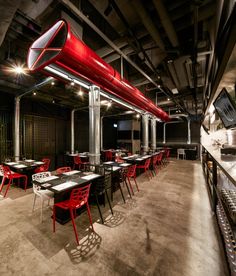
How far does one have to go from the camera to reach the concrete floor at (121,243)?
1.59 meters

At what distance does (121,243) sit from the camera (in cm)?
196

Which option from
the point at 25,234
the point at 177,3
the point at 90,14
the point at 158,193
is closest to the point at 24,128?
the point at 25,234

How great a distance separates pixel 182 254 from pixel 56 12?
417cm

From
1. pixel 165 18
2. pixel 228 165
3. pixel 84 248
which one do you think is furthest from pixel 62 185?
pixel 165 18

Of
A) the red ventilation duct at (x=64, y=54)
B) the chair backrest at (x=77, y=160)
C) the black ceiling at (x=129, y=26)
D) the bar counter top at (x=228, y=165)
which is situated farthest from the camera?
the chair backrest at (x=77, y=160)

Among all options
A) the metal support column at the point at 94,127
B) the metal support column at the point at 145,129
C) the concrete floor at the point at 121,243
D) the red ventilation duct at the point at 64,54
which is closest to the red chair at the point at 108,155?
the metal support column at the point at 145,129

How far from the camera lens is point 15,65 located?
9.40 feet

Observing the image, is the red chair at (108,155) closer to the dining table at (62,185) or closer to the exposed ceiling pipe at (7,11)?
the dining table at (62,185)

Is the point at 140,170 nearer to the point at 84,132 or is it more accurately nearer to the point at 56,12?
the point at 84,132

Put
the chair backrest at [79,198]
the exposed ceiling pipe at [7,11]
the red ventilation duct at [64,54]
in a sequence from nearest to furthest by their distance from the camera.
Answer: the exposed ceiling pipe at [7,11]
the red ventilation duct at [64,54]
the chair backrest at [79,198]

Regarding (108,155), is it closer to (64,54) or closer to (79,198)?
(79,198)

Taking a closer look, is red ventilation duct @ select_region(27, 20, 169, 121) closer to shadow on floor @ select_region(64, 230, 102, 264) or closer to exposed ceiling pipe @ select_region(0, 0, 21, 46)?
exposed ceiling pipe @ select_region(0, 0, 21, 46)

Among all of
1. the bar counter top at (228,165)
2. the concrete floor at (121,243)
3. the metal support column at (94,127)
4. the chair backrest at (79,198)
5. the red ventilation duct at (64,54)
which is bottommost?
the concrete floor at (121,243)

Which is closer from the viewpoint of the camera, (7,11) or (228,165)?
(7,11)
